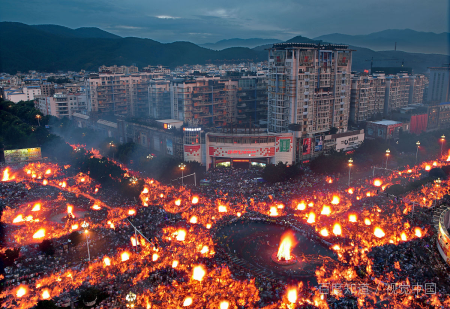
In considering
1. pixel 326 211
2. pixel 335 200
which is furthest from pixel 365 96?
pixel 326 211

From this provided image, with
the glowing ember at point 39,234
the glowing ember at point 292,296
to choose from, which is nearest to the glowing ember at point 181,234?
the glowing ember at point 292,296

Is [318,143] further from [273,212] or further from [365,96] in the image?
[273,212]

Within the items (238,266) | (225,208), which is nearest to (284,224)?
(225,208)

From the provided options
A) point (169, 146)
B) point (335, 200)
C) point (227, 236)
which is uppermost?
point (169, 146)

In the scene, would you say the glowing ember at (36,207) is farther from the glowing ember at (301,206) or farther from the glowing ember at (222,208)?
the glowing ember at (301,206)

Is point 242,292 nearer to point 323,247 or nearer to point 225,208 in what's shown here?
point 323,247

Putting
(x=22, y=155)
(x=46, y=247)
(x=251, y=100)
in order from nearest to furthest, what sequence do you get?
(x=46, y=247)
(x=22, y=155)
(x=251, y=100)

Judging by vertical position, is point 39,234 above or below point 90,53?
below
